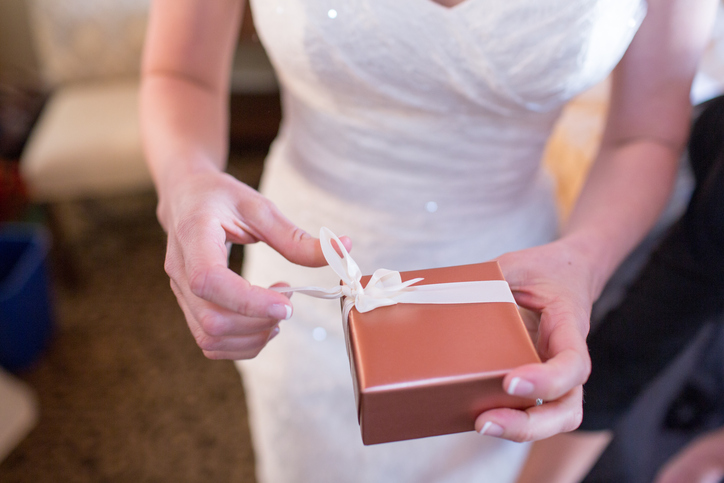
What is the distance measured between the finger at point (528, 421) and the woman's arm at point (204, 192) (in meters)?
0.19

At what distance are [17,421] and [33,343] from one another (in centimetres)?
21

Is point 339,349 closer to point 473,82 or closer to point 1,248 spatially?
point 473,82

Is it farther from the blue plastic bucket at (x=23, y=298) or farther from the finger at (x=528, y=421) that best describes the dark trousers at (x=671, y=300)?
the blue plastic bucket at (x=23, y=298)

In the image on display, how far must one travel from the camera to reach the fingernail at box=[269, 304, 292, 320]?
1.33 feet

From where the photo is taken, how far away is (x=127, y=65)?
180cm

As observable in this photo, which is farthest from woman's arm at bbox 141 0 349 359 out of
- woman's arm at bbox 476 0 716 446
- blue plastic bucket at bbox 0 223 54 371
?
blue plastic bucket at bbox 0 223 54 371

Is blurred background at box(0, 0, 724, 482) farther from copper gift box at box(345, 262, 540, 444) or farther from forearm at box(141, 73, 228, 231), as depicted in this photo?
copper gift box at box(345, 262, 540, 444)

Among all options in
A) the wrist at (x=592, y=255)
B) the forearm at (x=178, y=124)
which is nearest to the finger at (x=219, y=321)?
the forearm at (x=178, y=124)

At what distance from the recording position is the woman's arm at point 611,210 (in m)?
0.43

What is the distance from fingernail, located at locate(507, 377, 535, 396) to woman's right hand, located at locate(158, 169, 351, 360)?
0.60ft

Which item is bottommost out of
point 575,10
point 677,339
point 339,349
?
point 339,349

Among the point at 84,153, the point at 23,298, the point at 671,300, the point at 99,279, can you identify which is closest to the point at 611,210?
the point at 671,300

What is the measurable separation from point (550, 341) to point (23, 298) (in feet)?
4.43

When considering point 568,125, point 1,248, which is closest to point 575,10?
point 568,125
